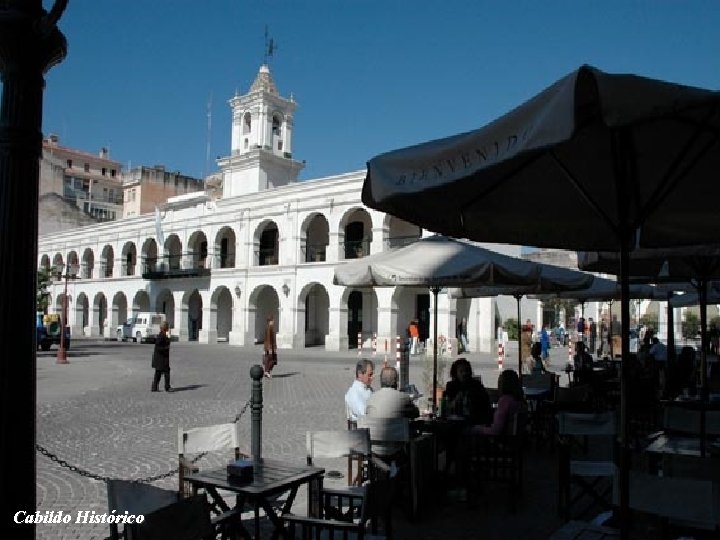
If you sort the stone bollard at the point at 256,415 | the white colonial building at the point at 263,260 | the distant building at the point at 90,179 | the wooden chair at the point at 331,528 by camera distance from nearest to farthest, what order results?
the wooden chair at the point at 331,528 < the stone bollard at the point at 256,415 < the white colonial building at the point at 263,260 < the distant building at the point at 90,179

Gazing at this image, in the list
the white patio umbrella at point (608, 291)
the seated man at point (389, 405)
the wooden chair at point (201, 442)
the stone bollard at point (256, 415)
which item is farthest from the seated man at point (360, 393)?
the white patio umbrella at point (608, 291)

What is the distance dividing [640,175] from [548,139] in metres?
2.05

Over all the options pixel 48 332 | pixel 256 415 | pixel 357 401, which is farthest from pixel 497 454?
pixel 48 332

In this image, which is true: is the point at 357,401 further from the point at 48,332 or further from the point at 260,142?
the point at 260,142

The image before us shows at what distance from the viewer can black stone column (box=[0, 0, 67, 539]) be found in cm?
243

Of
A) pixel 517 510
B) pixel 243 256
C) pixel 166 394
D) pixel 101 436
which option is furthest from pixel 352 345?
pixel 517 510

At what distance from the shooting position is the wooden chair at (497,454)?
5.73m

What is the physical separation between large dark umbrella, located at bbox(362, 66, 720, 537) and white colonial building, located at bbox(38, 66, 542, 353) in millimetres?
24844

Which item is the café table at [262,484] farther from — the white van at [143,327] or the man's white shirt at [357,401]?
the white van at [143,327]

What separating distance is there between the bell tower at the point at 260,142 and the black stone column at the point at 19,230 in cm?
3688

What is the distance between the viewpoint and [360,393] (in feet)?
22.6

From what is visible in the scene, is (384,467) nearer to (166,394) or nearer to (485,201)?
(485,201)

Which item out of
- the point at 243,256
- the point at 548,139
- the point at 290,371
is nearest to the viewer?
the point at 548,139

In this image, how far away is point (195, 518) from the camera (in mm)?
3057
